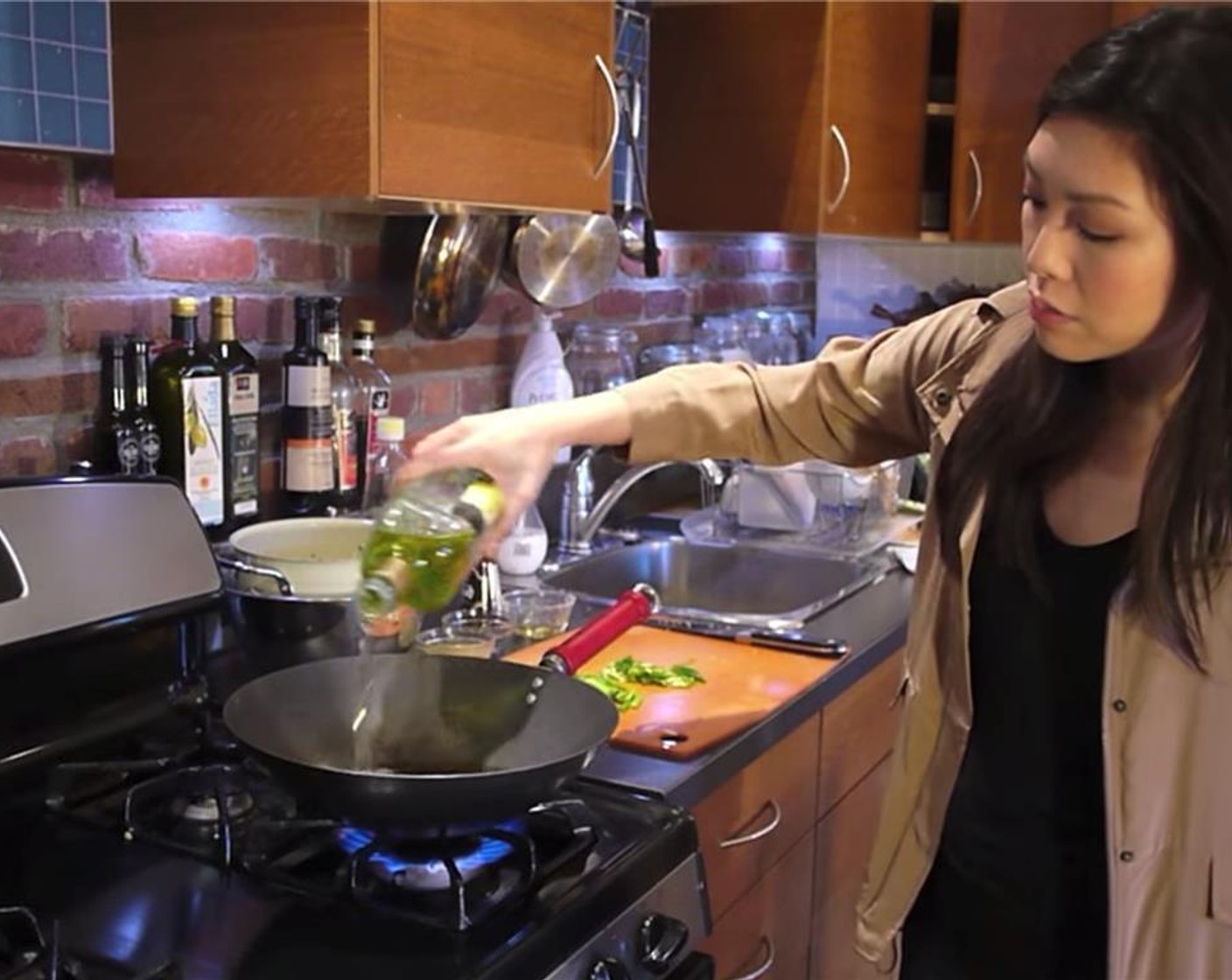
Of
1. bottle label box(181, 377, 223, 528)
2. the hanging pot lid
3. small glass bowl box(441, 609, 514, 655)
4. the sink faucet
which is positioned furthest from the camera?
the sink faucet

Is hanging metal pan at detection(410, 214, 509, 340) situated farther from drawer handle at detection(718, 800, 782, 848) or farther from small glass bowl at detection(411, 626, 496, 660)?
drawer handle at detection(718, 800, 782, 848)

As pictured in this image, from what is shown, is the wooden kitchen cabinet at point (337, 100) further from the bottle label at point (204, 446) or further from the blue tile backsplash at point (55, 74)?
the bottle label at point (204, 446)

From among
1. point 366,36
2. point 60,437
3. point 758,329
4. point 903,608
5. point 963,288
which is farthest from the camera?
point 963,288

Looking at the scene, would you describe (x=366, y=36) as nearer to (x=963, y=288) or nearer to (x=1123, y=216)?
(x=1123, y=216)

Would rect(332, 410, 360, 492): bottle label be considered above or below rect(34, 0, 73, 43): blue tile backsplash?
below

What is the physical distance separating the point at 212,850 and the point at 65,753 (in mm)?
231

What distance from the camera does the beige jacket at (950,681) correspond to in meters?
1.21

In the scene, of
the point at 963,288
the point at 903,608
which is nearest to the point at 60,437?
the point at 903,608

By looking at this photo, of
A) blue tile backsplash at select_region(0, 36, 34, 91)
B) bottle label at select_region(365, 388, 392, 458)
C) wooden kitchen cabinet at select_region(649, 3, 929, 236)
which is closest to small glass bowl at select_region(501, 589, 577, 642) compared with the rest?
bottle label at select_region(365, 388, 392, 458)

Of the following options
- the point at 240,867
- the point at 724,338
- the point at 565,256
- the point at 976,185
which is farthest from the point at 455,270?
the point at 976,185

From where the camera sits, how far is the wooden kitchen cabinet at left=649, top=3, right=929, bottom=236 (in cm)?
246

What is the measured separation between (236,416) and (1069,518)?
0.92 m

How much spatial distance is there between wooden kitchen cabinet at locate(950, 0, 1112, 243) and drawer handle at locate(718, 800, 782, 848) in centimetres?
169

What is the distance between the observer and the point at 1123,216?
43.7 inches
